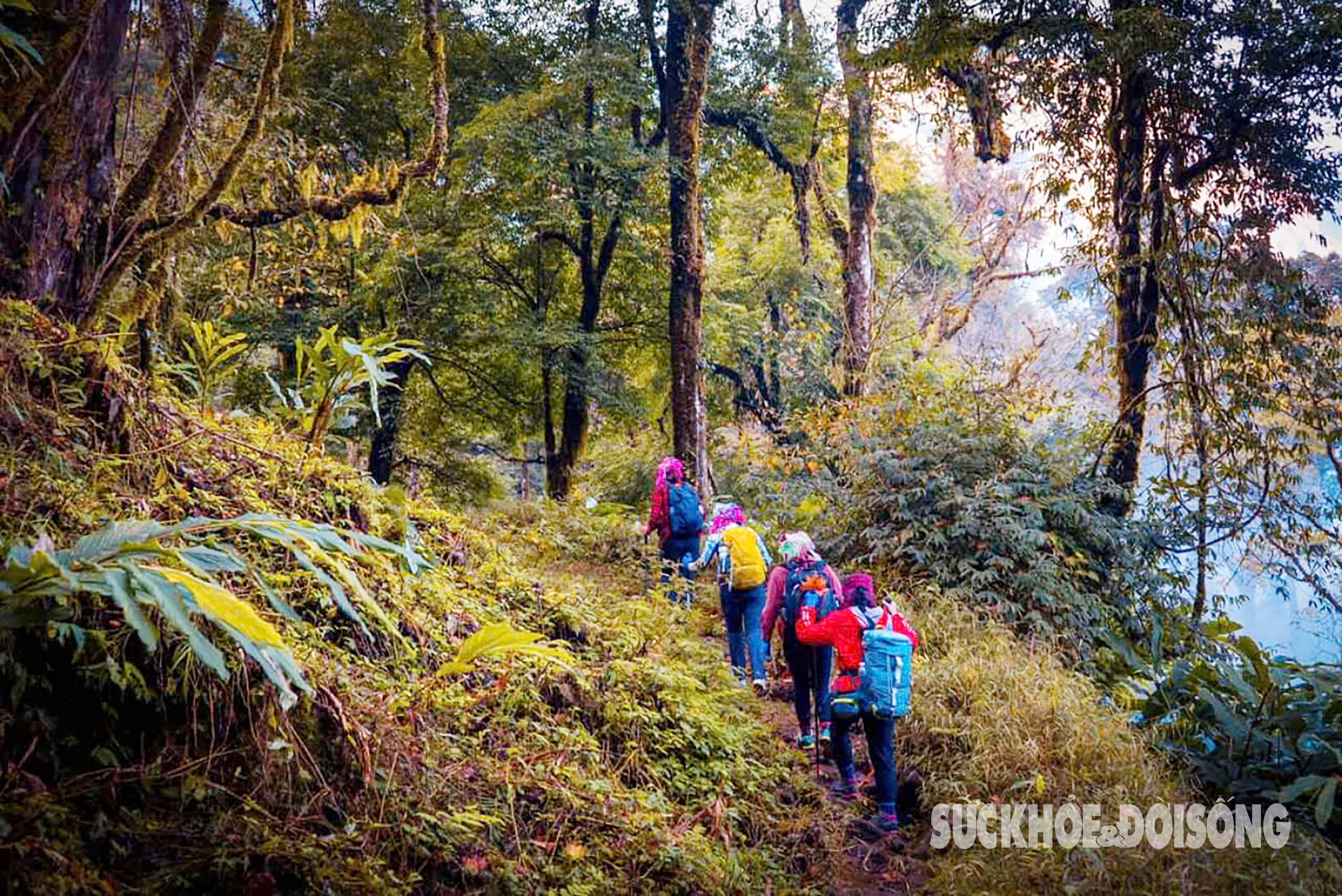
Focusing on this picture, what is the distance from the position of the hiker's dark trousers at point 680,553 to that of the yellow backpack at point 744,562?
1.73 meters

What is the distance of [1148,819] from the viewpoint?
5.36m

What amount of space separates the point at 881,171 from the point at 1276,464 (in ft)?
42.4

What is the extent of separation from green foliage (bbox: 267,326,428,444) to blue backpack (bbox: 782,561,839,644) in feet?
11.0

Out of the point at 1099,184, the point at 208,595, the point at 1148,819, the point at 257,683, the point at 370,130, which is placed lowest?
the point at 1148,819

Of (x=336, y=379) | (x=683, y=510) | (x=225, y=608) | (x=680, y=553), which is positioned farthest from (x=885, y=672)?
(x=225, y=608)

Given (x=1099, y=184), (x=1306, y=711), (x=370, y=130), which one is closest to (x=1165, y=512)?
(x=1099, y=184)

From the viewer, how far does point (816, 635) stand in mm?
6418

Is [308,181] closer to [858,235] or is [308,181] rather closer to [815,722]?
[815,722]

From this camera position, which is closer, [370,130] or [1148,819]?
[1148,819]

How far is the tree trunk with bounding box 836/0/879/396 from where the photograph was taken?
1588 cm

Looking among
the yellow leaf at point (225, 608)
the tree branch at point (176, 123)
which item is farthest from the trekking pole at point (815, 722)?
the tree branch at point (176, 123)

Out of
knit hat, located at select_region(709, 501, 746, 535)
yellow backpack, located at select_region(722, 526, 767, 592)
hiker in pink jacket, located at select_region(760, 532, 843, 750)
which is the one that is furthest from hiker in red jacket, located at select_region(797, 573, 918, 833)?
knit hat, located at select_region(709, 501, 746, 535)

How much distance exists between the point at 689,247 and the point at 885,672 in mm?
8937

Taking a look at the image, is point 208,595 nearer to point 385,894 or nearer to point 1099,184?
point 385,894
